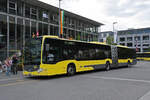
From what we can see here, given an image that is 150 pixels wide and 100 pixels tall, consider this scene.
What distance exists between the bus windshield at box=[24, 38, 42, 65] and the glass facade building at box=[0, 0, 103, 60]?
35.4 feet

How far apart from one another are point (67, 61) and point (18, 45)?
52.2 feet

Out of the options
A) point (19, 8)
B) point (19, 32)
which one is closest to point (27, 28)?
point (19, 32)

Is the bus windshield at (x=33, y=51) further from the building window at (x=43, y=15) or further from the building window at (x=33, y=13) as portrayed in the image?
the building window at (x=43, y=15)

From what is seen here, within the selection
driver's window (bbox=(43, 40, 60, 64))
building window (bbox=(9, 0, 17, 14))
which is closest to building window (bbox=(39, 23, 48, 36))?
building window (bbox=(9, 0, 17, 14))

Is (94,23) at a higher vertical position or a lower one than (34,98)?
higher

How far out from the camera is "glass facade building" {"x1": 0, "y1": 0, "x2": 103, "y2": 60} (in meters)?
24.3

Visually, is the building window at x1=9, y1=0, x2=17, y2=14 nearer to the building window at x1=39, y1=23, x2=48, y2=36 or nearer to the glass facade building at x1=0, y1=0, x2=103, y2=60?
the glass facade building at x1=0, y1=0, x2=103, y2=60

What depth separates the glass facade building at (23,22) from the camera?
79.8 feet

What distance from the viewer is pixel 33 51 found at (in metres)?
11.3

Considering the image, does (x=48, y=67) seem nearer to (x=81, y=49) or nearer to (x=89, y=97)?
(x=81, y=49)

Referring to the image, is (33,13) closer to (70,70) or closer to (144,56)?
(70,70)

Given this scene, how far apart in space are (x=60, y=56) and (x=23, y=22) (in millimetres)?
17358

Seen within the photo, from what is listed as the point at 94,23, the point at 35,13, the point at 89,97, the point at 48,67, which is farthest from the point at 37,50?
the point at 94,23

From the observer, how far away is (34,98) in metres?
6.21
